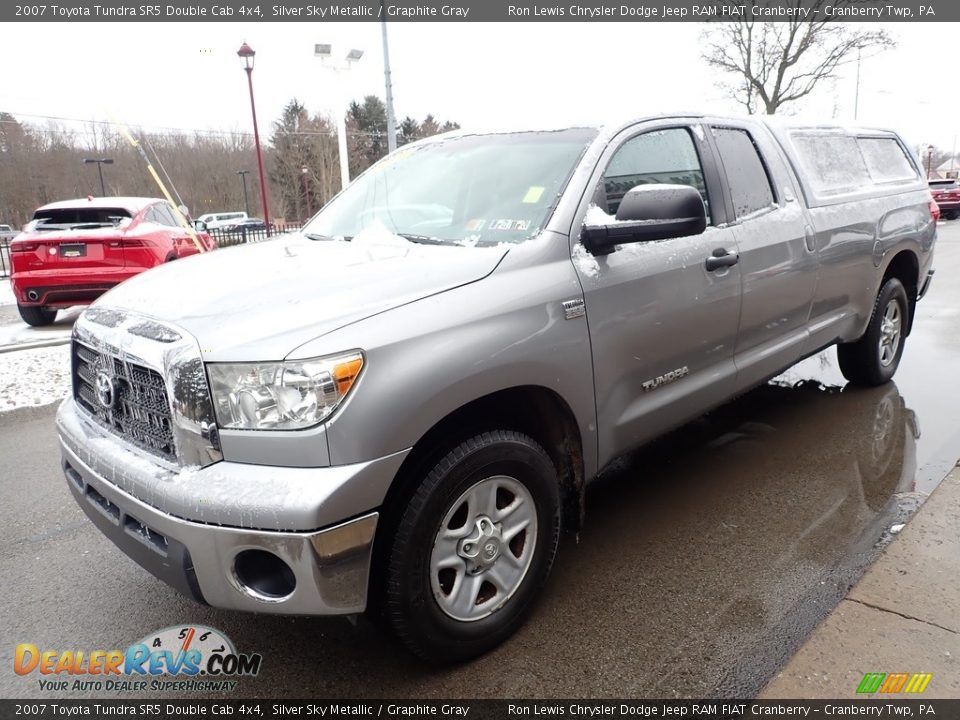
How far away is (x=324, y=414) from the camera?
1.97m

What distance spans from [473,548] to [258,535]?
724 millimetres

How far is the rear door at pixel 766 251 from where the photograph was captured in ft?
11.7

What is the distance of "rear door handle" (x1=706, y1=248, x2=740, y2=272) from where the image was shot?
10.6ft

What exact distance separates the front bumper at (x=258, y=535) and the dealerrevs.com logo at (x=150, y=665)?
1.76 feet

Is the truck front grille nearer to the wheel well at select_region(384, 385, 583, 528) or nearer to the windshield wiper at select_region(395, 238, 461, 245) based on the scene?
the wheel well at select_region(384, 385, 583, 528)

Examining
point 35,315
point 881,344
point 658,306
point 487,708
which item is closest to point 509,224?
point 658,306

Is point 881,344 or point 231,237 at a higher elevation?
point 231,237

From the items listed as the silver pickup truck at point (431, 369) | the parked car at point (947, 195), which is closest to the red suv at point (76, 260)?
the silver pickup truck at point (431, 369)

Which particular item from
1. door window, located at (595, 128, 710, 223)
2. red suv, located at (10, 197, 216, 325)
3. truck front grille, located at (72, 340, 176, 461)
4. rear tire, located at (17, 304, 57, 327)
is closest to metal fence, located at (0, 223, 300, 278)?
rear tire, located at (17, 304, 57, 327)

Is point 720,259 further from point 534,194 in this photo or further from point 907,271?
point 907,271

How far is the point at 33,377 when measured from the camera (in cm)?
645
